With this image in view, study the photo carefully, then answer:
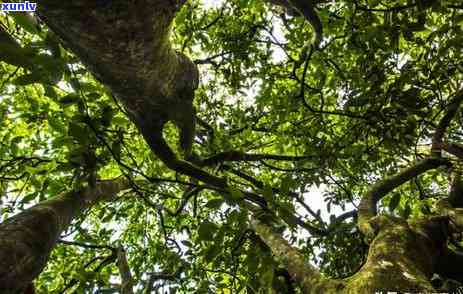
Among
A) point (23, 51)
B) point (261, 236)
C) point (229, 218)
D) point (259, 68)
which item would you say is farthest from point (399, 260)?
point (259, 68)

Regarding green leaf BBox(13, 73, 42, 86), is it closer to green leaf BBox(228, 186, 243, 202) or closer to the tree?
the tree

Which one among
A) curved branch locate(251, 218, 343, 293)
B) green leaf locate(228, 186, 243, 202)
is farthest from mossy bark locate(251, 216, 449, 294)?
green leaf locate(228, 186, 243, 202)

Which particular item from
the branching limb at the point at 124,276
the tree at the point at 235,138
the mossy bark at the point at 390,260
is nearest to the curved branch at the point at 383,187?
the tree at the point at 235,138

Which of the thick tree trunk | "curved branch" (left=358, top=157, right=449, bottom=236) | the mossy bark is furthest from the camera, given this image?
"curved branch" (left=358, top=157, right=449, bottom=236)

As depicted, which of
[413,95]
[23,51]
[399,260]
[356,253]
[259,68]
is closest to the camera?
[23,51]

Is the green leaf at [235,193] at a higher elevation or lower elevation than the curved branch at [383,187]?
lower

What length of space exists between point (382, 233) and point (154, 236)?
6069 millimetres

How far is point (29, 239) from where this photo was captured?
2.04 metres

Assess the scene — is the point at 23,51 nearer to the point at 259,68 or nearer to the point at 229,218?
the point at 229,218

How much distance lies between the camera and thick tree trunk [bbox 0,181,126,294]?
178cm

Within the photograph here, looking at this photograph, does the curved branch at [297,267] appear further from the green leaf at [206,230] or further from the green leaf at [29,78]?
the green leaf at [29,78]

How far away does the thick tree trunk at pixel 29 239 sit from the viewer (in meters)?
1.78

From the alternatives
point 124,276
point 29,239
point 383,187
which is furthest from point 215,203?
point 383,187

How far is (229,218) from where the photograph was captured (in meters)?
1.50
